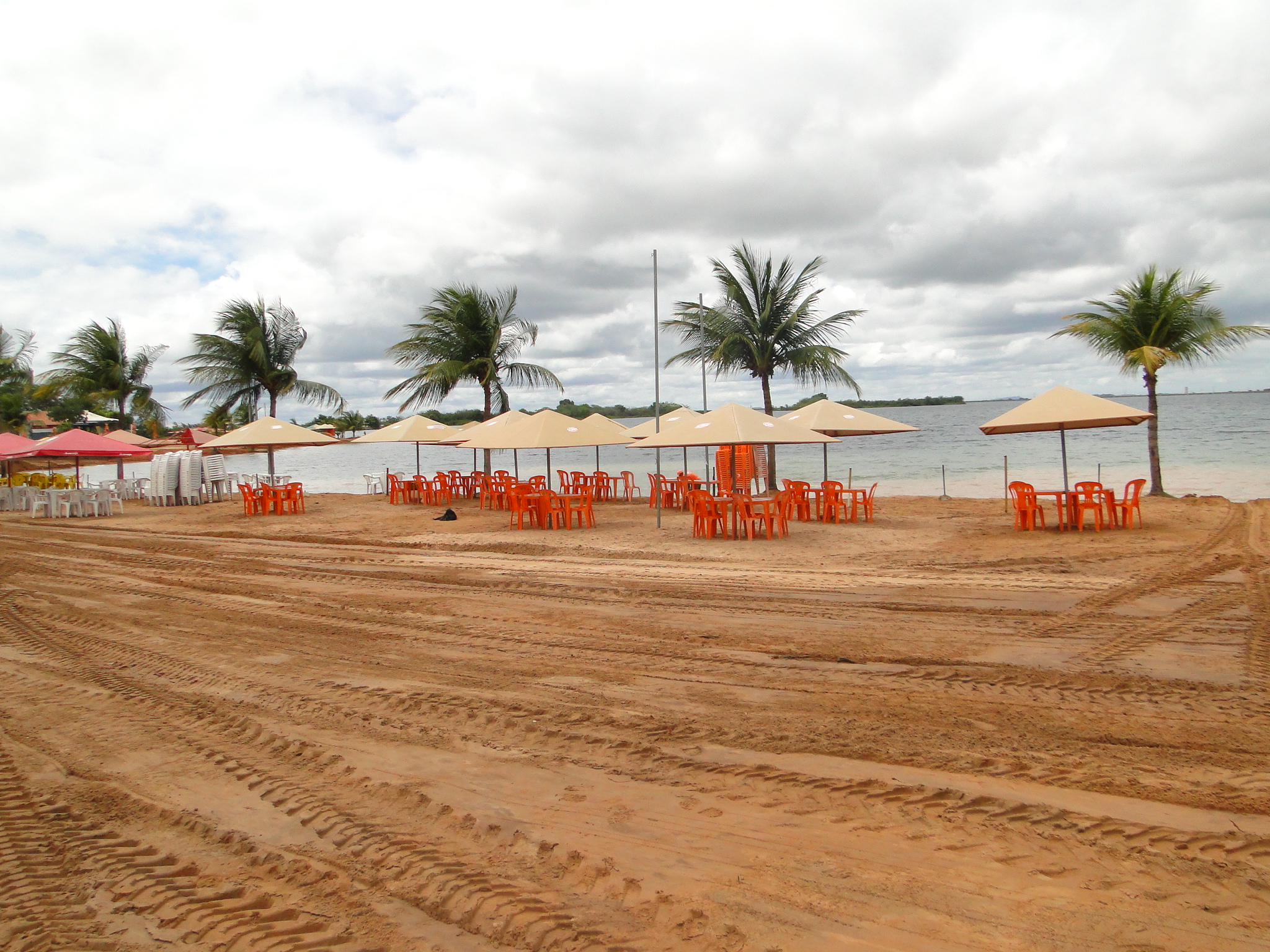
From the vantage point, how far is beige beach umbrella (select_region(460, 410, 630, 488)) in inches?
565

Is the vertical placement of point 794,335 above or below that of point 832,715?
above

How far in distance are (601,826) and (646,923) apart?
658 mm

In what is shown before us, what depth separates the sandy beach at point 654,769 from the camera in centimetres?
260

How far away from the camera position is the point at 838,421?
14.8 metres

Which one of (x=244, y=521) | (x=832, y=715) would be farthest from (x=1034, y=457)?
(x=832, y=715)

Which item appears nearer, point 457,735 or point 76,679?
point 457,735

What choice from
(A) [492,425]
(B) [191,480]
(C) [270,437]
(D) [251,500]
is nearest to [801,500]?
(A) [492,425]

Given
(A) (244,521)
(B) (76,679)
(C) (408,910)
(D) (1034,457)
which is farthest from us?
(D) (1034,457)

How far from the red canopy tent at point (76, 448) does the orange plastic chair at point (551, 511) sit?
13.0 m

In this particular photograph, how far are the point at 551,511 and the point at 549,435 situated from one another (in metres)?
1.56

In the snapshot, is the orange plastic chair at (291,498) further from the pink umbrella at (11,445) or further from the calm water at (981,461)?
the calm water at (981,461)

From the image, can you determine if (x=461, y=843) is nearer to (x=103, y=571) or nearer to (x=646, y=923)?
(x=646, y=923)

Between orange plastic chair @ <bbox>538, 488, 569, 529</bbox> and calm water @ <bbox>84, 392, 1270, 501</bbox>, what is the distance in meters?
13.4

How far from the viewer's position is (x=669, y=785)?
355cm
